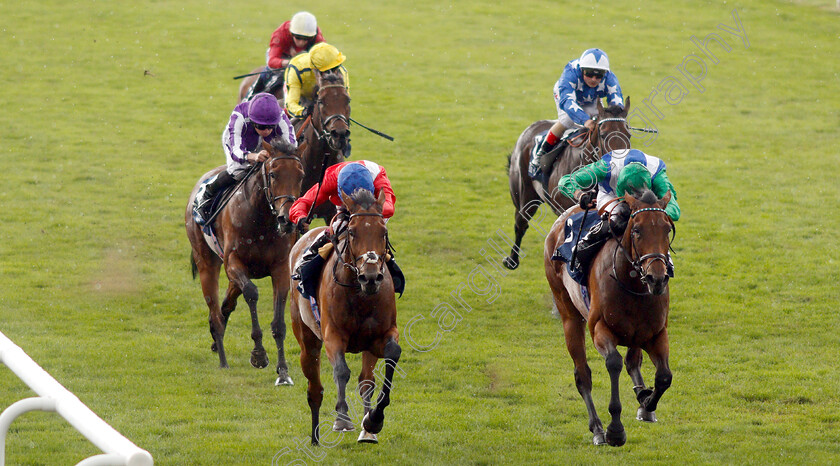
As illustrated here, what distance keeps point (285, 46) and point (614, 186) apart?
7734 mm

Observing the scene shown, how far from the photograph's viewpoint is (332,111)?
11.1m

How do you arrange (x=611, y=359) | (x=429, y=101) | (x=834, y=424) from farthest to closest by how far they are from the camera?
Result: (x=429, y=101), (x=834, y=424), (x=611, y=359)

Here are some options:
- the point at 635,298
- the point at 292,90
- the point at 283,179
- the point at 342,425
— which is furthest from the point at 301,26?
the point at 635,298

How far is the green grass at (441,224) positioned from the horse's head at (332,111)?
251 cm

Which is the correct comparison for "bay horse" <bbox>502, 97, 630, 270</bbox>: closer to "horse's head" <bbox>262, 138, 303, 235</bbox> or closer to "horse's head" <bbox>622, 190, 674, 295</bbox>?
"horse's head" <bbox>622, 190, 674, 295</bbox>

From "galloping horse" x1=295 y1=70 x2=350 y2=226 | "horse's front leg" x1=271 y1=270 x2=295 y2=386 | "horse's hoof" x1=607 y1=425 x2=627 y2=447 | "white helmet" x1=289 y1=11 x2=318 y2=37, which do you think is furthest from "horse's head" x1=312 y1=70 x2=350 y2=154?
"horse's hoof" x1=607 y1=425 x2=627 y2=447

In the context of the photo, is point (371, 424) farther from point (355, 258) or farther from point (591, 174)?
point (591, 174)

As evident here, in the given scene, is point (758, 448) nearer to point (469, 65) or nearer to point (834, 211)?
point (834, 211)

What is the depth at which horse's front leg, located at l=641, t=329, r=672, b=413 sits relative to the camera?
6.94 meters

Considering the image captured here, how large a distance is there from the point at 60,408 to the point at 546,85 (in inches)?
801

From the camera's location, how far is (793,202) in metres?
16.2

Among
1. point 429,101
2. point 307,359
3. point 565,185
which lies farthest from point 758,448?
point 429,101

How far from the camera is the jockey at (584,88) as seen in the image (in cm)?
1076

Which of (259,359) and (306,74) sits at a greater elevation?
(306,74)
